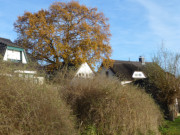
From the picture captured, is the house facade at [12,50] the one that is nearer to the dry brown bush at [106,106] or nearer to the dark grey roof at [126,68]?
the dry brown bush at [106,106]

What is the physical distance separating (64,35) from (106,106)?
2014 cm

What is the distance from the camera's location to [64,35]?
89.5ft

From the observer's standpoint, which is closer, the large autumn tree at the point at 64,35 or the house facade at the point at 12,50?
the house facade at the point at 12,50

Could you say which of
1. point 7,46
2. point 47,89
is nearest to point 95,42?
point 7,46

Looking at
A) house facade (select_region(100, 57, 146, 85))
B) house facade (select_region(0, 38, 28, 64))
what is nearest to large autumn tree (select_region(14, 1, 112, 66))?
house facade (select_region(0, 38, 28, 64))

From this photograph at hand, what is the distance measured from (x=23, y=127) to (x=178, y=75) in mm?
13455

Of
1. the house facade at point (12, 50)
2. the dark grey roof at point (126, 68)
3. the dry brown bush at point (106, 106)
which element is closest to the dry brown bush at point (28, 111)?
the dry brown bush at point (106, 106)

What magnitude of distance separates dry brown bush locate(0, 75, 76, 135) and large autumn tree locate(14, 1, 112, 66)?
20.1 meters

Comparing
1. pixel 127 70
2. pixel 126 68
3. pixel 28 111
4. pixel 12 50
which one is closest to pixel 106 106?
pixel 28 111

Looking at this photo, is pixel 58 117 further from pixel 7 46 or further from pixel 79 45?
pixel 79 45

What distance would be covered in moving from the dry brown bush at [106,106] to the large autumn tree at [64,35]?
56.5ft

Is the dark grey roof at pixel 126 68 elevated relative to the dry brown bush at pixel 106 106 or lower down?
elevated

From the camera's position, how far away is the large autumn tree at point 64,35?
26469mm

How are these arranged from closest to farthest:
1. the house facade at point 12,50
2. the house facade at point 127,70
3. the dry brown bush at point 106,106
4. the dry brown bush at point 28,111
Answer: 1. the dry brown bush at point 28,111
2. the dry brown bush at point 106,106
3. the house facade at point 12,50
4. the house facade at point 127,70
